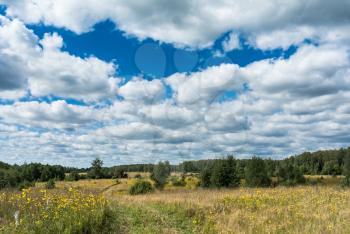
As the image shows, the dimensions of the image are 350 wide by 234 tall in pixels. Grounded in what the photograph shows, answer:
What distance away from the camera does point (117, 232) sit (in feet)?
32.9

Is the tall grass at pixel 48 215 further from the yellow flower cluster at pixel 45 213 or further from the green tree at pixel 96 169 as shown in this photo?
the green tree at pixel 96 169

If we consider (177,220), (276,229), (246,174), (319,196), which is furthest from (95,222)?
(246,174)

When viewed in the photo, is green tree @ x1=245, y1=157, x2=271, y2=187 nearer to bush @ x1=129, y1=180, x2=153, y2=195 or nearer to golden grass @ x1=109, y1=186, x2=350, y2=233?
bush @ x1=129, y1=180, x2=153, y2=195

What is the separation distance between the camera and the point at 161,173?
65.6m

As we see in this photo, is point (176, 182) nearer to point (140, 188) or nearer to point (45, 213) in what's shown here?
point (140, 188)

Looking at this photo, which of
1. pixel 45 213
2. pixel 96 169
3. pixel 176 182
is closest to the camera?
pixel 45 213

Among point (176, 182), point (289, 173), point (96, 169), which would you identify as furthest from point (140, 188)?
point (96, 169)

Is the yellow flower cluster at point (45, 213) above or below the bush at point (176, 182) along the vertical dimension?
above

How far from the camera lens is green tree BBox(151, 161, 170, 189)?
6367cm

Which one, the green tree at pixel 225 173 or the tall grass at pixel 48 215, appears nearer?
the tall grass at pixel 48 215

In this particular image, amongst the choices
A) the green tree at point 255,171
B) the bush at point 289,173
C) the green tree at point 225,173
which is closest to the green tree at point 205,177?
the green tree at point 255,171

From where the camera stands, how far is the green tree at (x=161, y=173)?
209 feet

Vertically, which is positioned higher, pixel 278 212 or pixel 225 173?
pixel 225 173

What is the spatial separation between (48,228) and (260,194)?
9.28 m
